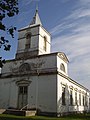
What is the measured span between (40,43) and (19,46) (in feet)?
11.2

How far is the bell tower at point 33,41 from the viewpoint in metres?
27.7

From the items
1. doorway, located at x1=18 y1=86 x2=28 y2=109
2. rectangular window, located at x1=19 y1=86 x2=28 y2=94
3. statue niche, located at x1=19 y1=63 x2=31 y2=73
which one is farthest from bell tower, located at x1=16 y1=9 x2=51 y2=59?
doorway, located at x1=18 y1=86 x2=28 y2=109

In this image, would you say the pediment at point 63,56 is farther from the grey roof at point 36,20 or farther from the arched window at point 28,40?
the grey roof at point 36,20

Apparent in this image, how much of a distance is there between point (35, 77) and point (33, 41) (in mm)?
5833

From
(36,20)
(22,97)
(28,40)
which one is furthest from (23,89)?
(36,20)

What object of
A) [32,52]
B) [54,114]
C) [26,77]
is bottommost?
[54,114]

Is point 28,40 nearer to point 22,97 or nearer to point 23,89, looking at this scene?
point 23,89

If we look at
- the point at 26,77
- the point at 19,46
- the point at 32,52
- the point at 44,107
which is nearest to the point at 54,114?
the point at 44,107

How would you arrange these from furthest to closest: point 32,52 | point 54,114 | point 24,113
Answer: point 32,52, point 54,114, point 24,113

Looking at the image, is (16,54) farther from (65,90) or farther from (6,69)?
(65,90)

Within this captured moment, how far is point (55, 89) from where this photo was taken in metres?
23.5

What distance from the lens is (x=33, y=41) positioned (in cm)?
2827

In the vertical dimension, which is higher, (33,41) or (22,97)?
(33,41)

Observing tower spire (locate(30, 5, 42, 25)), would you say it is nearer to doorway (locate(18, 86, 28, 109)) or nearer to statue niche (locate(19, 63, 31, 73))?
statue niche (locate(19, 63, 31, 73))
